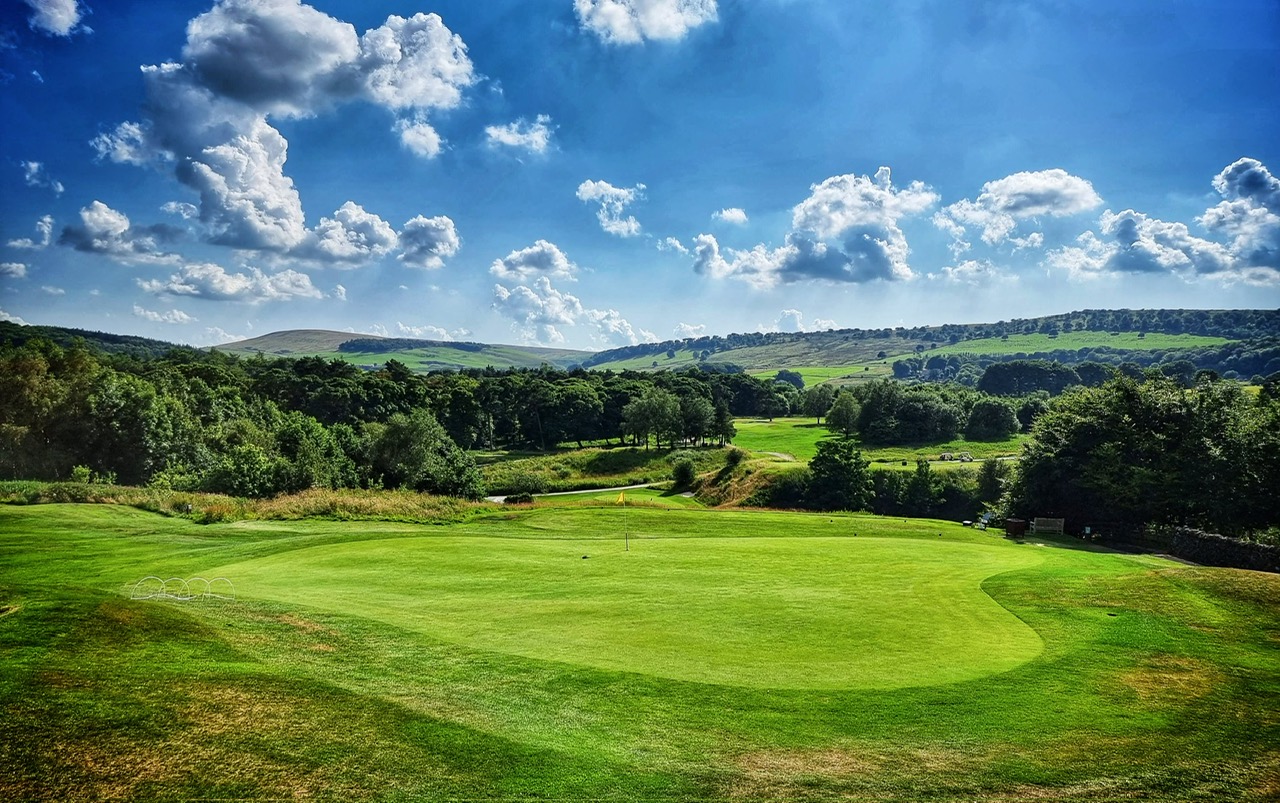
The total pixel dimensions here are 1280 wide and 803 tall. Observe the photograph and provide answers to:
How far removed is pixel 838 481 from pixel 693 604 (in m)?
54.7

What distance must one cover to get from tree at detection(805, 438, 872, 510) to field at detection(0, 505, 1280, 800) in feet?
148

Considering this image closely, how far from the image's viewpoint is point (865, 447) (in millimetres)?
121562

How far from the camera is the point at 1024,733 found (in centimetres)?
1190

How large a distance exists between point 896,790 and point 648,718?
4.22m

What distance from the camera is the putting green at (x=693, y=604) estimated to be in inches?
582

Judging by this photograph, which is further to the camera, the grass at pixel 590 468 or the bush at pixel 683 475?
the grass at pixel 590 468

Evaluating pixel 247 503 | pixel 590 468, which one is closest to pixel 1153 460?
pixel 247 503

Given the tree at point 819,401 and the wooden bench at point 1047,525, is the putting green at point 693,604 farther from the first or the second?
the tree at point 819,401

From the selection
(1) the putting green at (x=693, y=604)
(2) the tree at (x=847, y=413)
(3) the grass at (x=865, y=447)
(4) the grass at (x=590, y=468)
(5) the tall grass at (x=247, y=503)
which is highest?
(2) the tree at (x=847, y=413)

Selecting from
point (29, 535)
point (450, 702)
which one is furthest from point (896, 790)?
point (29, 535)

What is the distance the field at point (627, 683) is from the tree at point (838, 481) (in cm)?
4499

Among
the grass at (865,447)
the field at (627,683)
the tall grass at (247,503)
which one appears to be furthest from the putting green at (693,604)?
the grass at (865,447)

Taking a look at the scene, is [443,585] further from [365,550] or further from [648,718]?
[648,718]

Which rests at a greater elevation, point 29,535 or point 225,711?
point 225,711
